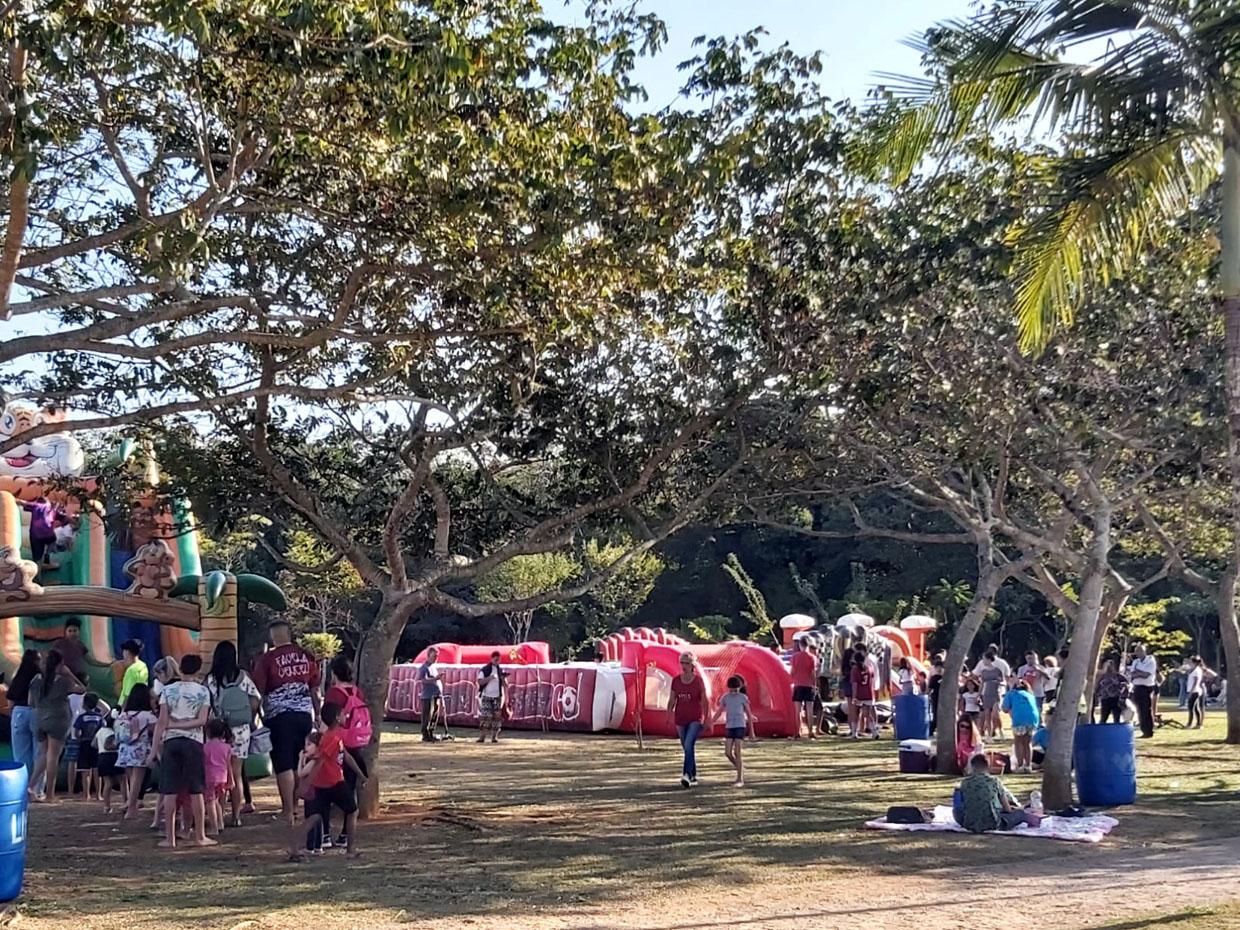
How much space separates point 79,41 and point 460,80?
244 centimetres

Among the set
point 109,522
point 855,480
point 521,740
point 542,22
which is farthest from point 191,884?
point 521,740

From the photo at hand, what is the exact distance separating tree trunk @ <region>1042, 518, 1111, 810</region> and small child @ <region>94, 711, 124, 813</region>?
9.62 metres

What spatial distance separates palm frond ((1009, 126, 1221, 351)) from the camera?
10.3 meters

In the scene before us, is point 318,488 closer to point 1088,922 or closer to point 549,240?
point 549,240

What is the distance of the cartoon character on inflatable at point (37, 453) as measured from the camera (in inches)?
764

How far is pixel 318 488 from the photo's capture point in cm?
1481

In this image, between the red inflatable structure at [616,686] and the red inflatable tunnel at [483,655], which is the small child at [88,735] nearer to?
the red inflatable structure at [616,686]

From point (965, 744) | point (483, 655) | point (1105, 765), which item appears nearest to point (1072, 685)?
point (1105, 765)

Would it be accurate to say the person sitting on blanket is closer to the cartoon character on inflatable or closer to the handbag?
the handbag

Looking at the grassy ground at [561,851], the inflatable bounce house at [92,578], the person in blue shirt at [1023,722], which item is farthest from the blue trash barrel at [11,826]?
the person in blue shirt at [1023,722]

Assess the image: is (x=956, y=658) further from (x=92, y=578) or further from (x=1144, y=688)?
(x=92, y=578)

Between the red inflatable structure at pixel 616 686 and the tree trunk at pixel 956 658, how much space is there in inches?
247

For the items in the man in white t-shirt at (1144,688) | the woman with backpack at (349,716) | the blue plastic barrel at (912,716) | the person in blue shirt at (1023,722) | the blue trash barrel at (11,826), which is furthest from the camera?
the man in white t-shirt at (1144,688)

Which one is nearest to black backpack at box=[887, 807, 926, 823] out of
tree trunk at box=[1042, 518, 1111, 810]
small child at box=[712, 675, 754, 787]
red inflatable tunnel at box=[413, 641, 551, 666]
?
tree trunk at box=[1042, 518, 1111, 810]
